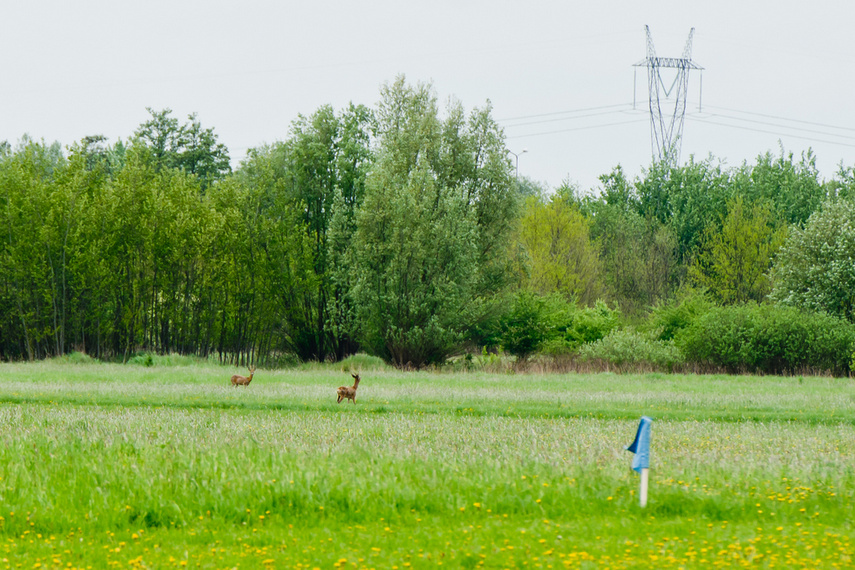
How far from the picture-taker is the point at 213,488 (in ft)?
32.0

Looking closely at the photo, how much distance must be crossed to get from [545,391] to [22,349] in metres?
27.7

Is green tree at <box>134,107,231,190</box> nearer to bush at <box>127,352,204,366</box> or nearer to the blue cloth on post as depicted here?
bush at <box>127,352,204,366</box>

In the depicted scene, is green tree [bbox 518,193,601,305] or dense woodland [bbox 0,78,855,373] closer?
dense woodland [bbox 0,78,855,373]

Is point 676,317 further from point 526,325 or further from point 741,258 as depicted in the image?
point 741,258

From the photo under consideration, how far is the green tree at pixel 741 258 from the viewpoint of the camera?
2235 inches

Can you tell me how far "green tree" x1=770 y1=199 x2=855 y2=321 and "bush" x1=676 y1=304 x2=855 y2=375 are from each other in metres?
5.21

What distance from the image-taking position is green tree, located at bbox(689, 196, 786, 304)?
186 feet

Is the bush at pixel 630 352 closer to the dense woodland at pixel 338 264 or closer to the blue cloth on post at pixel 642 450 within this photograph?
the dense woodland at pixel 338 264

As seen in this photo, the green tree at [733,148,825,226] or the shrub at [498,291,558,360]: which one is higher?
the green tree at [733,148,825,226]

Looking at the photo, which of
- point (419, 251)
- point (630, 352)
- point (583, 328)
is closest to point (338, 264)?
point (419, 251)

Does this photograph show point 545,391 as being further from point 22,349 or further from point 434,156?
point 22,349

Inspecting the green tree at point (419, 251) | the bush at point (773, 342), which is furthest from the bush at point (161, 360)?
the bush at point (773, 342)

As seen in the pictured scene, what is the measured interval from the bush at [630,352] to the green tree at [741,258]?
18609mm

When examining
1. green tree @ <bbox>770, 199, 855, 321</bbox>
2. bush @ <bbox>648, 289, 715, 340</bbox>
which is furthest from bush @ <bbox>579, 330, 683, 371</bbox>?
green tree @ <bbox>770, 199, 855, 321</bbox>
